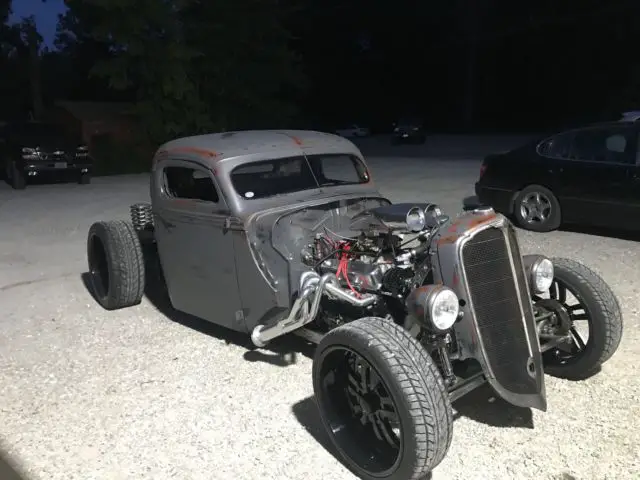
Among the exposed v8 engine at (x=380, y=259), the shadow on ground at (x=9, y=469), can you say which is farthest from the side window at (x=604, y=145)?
the shadow on ground at (x=9, y=469)

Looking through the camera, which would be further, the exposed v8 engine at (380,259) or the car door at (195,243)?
the car door at (195,243)

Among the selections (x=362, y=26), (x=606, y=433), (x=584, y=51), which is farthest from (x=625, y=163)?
(x=362, y=26)

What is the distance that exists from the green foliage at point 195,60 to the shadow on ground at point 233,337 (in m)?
16.3

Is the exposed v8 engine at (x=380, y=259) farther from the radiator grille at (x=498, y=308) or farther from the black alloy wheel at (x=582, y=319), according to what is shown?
the black alloy wheel at (x=582, y=319)

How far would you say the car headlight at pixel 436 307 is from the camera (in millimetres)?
3215

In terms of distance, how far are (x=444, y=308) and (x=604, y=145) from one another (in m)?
5.90

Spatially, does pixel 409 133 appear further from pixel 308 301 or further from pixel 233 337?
pixel 308 301

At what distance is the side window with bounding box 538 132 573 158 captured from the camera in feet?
28.0

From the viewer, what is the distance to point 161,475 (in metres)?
3.35

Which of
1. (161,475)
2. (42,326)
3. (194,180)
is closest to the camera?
(161,475)

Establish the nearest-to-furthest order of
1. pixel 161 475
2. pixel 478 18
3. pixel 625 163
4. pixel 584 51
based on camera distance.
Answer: pixel 161 475
pixel 625 163
pixel 584 51
pixel 478 18

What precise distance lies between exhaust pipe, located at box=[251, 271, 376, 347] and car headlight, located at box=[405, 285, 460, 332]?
59cm

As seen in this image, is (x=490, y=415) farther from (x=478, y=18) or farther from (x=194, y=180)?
(x=478, y=18)

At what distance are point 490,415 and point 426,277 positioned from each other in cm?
95
